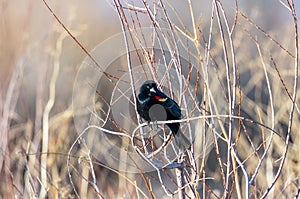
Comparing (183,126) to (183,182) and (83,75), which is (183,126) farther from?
Result: (83,75)

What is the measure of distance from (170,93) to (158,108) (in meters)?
0.28

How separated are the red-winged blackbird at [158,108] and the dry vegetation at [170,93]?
0.22 feet

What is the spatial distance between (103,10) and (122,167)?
7.95m

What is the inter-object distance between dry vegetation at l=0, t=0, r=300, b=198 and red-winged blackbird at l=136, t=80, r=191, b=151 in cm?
7

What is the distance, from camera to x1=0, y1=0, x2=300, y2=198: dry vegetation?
2260mm

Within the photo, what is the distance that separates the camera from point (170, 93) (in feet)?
8.06

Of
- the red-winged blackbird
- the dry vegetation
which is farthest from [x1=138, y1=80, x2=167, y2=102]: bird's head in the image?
the dry vegetation

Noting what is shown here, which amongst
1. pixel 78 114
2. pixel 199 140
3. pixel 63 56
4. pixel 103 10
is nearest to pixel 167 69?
pixel 199 140

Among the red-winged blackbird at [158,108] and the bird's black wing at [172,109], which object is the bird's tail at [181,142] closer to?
the red-winged blackbird at [158,108]

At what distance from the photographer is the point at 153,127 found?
2.29 m

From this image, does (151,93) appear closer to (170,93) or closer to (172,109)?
(172,109)

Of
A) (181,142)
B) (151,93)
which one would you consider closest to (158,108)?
(151,93)

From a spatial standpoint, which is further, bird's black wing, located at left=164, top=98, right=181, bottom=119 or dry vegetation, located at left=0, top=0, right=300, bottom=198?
dry vegetation, located at left=0, top=0, right=300, bottom=198

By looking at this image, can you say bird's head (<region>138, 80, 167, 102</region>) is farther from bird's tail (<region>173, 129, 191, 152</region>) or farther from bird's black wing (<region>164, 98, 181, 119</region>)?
bird's tail (<region>173, 129, 191, 152</region>)
